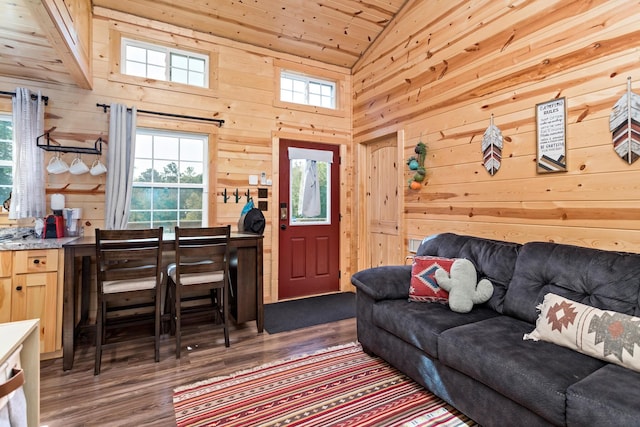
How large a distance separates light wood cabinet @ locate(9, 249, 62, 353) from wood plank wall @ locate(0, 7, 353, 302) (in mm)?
719

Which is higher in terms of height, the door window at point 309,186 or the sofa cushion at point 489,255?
the door window at point 309,186

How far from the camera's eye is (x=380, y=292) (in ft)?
7.91

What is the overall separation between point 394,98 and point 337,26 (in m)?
1.14

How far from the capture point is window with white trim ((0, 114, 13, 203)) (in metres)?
2.89

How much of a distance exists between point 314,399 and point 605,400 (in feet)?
4.65

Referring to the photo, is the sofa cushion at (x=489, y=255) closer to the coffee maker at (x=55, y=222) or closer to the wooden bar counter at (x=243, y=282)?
the wooden bar counter at (x=243, y=282)

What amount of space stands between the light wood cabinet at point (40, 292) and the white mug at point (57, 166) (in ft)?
2.84

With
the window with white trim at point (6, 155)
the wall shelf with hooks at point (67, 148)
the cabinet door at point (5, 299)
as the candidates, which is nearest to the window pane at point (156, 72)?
the wall shelf with hooks at point (67, 148)

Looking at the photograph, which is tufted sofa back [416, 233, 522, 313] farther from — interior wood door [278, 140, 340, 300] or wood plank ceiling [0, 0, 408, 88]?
wood plank ceiling [0, 0, 408, 88]

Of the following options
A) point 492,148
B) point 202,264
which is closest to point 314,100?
point 492,148

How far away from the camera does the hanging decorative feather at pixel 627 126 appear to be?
6.32 feet

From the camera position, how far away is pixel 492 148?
274cm

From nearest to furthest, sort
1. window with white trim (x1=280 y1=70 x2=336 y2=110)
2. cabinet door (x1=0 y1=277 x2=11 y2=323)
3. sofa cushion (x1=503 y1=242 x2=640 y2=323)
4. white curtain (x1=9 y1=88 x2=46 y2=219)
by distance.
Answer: sofa cushion (x1=503 y1=242 x2=640 y2=323) < cabinet door (x1=0 y1=277 x2=11 y2=323) < white curtain (x1=9 y1=88 x2=46 y2=219) < window with white trim (x1=280 y1=70 x2=336 y2=110)

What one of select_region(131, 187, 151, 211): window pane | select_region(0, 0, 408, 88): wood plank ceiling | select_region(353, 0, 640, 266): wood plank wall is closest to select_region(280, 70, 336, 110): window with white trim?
select_region(0, 0, 408, 88): wood plank ceiling
